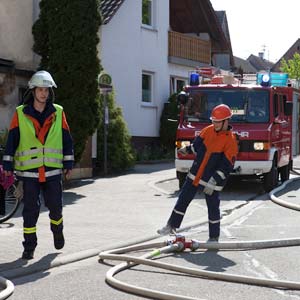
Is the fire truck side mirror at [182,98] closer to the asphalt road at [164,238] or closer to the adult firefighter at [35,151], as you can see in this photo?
the asphalt road at [164,238]

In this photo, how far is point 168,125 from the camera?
87.2 ft

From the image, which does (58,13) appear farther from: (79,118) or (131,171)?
(131,171)

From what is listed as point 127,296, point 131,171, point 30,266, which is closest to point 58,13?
point 131,171

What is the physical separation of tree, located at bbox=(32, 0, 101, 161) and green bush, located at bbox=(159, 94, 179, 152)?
11.1 m

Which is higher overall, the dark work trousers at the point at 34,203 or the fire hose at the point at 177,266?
the dark work trousers at the point at 34,203

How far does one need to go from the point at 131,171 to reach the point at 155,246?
40.2 feet

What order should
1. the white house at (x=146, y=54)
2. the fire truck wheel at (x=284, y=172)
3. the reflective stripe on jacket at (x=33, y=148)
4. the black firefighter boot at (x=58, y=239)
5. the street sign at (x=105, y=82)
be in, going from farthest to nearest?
the white house at (x=146, y=54)
the street sign at (x=105, y=82)
the fire truck wheel at (x=284, y=172)
the black firefighter boot at (x=58, y=239)
the reflective stripe on jacket at (x=33, y=148)

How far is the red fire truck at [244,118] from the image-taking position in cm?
1466

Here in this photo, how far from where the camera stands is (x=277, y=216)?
459 inches

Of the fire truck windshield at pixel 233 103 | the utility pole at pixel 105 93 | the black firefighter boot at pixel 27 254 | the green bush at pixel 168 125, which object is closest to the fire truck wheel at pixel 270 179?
the fire truck windshield at pixel 233 103

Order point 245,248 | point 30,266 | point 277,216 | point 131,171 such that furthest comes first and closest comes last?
1. point 131,171
2. point 277,216
3. point 245,248
4. point 30,266

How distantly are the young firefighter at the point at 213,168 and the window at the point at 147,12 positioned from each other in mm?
18235

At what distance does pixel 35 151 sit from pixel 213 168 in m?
2.37

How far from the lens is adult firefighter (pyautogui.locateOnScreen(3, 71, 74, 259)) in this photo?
7.63m
